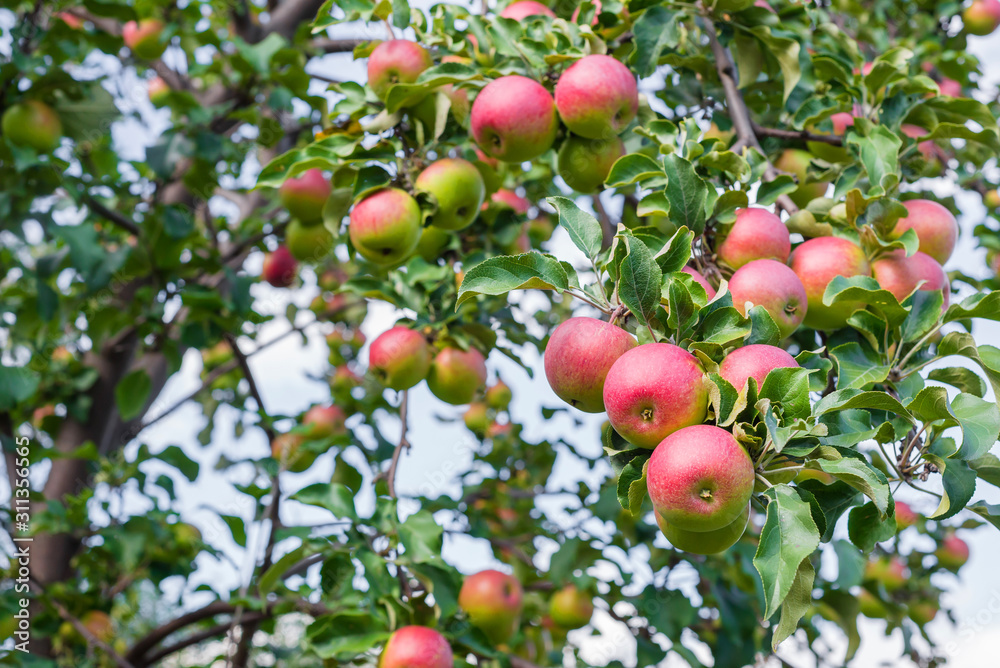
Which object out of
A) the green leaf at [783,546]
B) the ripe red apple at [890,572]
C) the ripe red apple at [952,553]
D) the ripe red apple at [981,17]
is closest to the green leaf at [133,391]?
the green leaf at [783,546]

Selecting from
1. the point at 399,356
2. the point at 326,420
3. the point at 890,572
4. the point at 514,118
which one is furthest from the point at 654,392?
the point at 890,572

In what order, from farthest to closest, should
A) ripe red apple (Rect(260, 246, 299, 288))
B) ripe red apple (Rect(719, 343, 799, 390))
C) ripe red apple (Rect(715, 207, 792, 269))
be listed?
1. ripe red apple (Rect(260, 246, 299, 288))
2. ripe red apple (Rect(715, 207, 792, 269))
3. ripe red apple (Rect(719, 343, 799, 390))

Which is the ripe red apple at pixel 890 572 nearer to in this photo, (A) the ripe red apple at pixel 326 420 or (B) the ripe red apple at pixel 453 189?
(A) the ripe red apple at pixel 326 420

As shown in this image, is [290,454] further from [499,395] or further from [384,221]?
[499,395]

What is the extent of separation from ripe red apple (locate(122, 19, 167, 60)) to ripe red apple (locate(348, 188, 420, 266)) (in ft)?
5.78

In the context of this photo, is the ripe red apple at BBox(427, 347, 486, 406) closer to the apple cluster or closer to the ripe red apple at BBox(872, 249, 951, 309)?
the apple cluster

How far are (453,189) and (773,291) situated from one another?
661 millimetres

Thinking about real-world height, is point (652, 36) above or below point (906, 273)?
above

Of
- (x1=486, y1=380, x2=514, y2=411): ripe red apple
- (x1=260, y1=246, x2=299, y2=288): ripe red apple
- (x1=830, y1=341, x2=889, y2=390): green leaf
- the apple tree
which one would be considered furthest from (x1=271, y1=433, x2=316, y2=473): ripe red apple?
(x1=830, y1=341, x2=889, y2=390): green leaf

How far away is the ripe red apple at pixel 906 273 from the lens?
3.47ft

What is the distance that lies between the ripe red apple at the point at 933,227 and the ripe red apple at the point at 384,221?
81 cm

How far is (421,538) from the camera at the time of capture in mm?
1363

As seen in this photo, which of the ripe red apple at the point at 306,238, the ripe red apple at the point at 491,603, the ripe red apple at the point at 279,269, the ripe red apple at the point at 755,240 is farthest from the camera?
the ripe red apple at the point at 279,269

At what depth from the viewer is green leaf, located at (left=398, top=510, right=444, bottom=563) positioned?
1.34m
